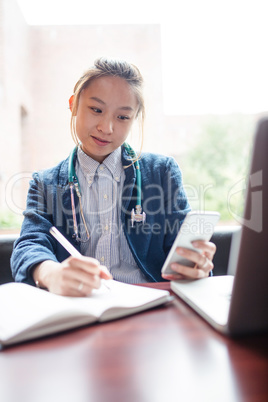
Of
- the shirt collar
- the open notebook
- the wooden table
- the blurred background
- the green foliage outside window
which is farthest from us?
the green foliage outside window

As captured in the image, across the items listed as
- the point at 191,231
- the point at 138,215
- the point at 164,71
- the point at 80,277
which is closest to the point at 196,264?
the point at 191,231

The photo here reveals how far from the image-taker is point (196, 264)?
0.71 meters

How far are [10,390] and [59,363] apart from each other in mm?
64

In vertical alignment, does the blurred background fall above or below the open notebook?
above

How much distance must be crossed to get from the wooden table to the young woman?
0.50 metres

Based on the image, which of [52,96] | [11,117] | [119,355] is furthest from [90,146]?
[52,96]

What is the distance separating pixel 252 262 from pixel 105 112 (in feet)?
2.44

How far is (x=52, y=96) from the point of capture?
751cm

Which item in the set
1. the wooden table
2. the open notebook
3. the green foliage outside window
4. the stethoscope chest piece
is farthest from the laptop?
the green foliage outside window

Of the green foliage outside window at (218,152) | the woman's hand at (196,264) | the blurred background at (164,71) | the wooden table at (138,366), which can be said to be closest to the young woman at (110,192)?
the woman's hand at (196,264)

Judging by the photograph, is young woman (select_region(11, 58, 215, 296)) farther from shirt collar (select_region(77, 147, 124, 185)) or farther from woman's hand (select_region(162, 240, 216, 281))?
woman's hand (select_region(162, 240, 216, 281))

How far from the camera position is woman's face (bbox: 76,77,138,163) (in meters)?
1.02

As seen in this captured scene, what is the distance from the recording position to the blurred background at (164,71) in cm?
611

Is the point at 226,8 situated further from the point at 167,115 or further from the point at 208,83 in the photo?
the point at 167,115
